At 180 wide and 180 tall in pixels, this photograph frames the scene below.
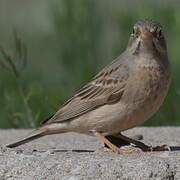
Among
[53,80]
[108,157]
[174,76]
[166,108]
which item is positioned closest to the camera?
[108,157]

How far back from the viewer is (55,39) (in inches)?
558

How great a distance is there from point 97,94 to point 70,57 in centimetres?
408

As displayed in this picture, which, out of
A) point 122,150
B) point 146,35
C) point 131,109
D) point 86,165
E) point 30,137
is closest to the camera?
point 86,165

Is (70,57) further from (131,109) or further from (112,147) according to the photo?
(131,109)

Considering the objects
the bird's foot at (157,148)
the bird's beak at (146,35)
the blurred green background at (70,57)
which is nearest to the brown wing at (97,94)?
the bird's beak at (146,35)

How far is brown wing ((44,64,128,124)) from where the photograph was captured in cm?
904

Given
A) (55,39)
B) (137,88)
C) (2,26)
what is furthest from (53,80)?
(137,88)

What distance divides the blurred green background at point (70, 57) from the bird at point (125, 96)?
6.33 ft

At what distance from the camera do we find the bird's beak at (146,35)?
8.88 metres

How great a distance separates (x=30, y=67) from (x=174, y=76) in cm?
311

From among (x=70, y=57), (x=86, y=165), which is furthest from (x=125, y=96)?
(x=70, y=57)

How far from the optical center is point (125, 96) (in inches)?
347

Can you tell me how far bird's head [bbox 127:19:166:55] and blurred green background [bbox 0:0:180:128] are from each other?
2.57 m

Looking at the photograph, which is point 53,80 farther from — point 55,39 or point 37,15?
point 37,15
